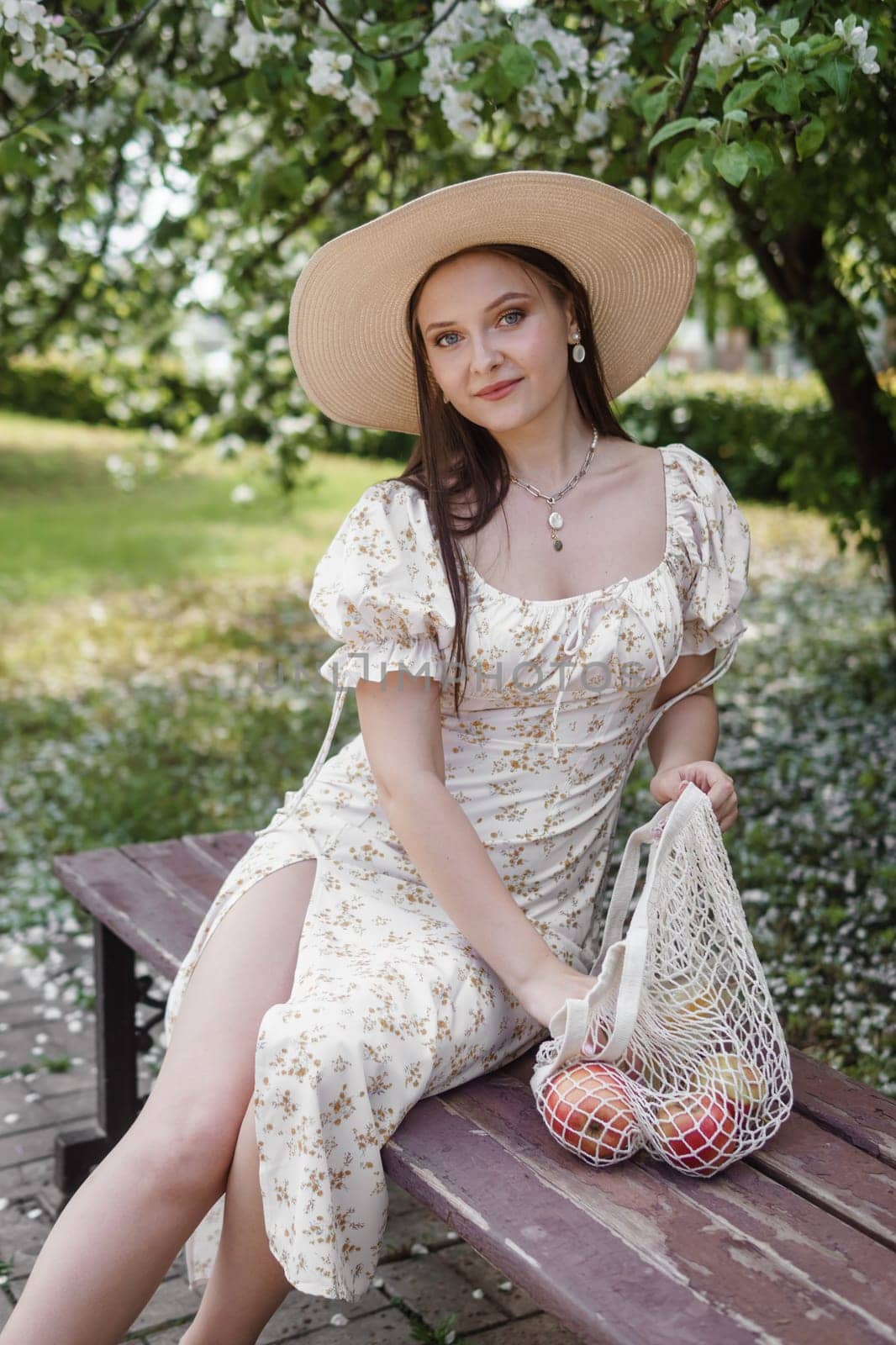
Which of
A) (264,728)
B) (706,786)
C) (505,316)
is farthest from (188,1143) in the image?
(264,728)

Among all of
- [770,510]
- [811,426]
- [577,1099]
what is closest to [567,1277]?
[577,1099]

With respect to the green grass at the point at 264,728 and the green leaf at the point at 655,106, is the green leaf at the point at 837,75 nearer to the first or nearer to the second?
the green leaf at the point at 655,106

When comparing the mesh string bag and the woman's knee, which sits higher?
the mesh string bag

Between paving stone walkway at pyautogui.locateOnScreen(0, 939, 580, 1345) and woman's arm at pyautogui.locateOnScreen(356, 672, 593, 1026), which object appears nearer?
woman's arm at pyautogui.locateOnScreen(356, 672, 593, 1026)

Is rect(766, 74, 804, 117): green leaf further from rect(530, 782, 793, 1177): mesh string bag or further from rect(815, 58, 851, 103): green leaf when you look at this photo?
rect(530, 782, 793, 1177): mesh string bag

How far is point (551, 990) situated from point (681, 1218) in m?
0.40

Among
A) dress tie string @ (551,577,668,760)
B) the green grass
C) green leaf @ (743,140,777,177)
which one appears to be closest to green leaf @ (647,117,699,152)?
green leaf @ (743,140,777,177)

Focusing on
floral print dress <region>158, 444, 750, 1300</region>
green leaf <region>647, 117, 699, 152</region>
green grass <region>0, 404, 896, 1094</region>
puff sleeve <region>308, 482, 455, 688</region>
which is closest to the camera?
floral print dress <region>158, 444, 750, 1300</region>

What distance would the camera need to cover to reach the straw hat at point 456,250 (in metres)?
2.13

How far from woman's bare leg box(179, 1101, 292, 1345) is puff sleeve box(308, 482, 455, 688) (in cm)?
65

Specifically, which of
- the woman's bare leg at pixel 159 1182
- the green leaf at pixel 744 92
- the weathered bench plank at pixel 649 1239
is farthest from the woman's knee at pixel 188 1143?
the green leaf at pixel 744 92

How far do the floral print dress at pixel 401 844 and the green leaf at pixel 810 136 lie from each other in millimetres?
540

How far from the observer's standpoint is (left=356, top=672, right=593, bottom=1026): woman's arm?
2.01m

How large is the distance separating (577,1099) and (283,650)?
243 inches
